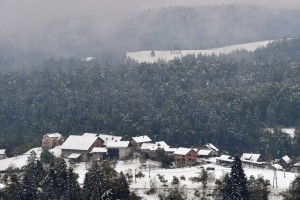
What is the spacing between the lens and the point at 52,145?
83.1 m

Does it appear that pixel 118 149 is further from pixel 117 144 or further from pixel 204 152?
pixel 204 152

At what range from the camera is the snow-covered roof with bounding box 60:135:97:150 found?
76.2m

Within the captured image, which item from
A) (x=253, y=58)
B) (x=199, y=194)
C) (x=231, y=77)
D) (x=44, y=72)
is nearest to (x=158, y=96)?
(x=231, y=77)

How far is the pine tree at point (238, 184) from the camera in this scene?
162 feet

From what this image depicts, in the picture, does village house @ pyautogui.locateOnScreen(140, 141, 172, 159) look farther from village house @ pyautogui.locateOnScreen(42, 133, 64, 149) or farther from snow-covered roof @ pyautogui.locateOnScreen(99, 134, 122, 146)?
village house @ pyautogui.locateOnScreen(42, 133, 64, 149)

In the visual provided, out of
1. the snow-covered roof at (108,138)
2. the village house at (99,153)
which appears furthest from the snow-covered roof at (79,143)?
the snow-covered roof at (108,138)

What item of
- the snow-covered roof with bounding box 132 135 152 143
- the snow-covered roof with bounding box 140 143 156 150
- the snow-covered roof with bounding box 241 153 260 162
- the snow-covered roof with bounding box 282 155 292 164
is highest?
the snow-covered roof with bounding box 132 135 152 143

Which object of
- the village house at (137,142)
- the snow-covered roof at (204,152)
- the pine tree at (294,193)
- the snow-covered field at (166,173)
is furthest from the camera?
the village house at (137,142)

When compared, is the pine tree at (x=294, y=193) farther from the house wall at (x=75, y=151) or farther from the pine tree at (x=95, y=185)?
the house wall at (x=75, y=151)

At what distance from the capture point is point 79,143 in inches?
3036

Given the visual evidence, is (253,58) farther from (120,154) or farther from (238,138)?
(120,154)

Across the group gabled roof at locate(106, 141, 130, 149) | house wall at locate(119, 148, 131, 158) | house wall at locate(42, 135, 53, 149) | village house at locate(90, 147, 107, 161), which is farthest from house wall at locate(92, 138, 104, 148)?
house wall at locate(42, 135, 53, 149)

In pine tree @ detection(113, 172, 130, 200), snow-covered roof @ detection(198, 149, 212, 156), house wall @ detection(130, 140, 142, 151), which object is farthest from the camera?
house wall @ detection(130, 140, 142, 151)

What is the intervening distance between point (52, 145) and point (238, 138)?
30.8 m
